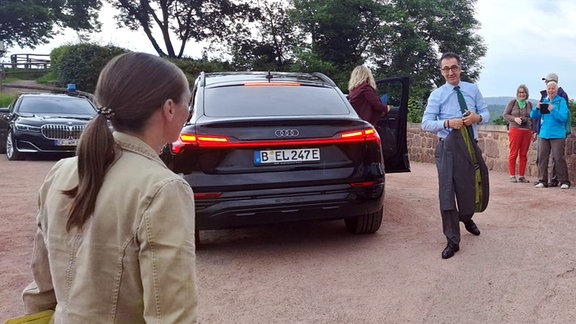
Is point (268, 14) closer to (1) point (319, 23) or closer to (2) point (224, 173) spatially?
(1) point (319, 23)

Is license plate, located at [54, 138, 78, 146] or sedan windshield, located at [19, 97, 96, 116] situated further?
sedan windshield, located at [19, 97, 96, 116]

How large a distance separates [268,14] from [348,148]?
31.0 m

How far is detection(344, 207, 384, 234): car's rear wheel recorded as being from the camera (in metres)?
5.23

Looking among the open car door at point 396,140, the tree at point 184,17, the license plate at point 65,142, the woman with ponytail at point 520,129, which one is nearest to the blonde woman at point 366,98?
the open car door at point 396,140

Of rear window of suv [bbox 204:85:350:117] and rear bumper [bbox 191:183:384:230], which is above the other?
rear window of suv [bbox 204:85:350:117]

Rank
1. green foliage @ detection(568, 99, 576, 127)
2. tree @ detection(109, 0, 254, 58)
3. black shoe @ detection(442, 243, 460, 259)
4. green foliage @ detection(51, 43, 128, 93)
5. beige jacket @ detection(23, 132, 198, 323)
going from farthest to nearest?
tree @ detection(109, 0, 254, 58) < green foliage @ detection(51, 43, 128, 93) < green foliage @ detection(568, 99, 576, 127) < black shoe @ detection(442, 243, 460, 259) < beige jacket @ detection(23, 132, 198, 323)

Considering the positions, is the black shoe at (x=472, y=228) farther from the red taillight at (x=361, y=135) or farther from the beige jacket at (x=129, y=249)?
the beige jacket at (x=129, y=249)

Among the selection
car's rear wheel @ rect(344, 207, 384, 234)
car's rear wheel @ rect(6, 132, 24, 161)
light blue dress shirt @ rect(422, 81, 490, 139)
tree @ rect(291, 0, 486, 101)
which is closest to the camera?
light blue dress shirt @ rect(422, 81, 490, 139)

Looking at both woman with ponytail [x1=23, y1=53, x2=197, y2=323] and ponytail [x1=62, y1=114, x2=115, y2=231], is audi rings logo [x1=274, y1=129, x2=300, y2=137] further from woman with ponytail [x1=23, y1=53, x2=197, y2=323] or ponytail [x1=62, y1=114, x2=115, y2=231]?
ponytail [x1=62, y1=114, x2=115, y2=231]

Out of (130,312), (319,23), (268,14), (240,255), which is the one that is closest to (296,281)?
(240,255)

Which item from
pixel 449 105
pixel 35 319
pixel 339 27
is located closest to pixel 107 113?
pixel 35 319

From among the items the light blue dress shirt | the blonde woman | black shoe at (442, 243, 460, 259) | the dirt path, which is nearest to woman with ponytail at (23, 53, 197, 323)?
the dirt path

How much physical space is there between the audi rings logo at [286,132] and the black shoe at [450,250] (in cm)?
163

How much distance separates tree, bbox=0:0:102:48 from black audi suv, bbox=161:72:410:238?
131 feet
